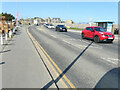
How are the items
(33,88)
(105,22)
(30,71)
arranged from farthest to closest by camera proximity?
(105,22) < (30,71) < (33,88)

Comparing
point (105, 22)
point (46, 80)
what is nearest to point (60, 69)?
point (46, 80)

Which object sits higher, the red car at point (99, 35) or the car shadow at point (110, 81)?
the red car at point (99, 35)

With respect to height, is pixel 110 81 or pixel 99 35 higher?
pixel 99 35

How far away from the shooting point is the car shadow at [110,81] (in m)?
4.51

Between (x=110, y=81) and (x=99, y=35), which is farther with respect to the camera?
(x=99, y=35)

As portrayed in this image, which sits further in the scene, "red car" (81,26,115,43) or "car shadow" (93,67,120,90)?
"red car" (81,26,115,43)

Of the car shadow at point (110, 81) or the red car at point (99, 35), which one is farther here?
the red car at point (99, 35)

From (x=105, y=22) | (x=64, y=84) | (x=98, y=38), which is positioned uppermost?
(x=105, y=22)

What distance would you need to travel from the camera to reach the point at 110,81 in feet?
16.3

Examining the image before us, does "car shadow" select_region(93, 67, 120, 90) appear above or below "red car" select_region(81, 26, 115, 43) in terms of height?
below

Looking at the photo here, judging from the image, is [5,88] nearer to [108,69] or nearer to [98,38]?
[108,69]

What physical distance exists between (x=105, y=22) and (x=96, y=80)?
24.4 meters

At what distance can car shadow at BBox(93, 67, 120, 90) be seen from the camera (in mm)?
4512

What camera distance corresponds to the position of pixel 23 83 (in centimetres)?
469
